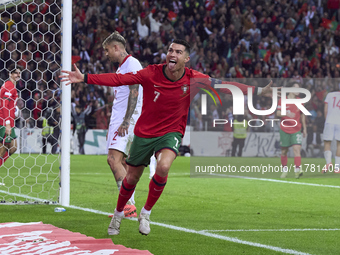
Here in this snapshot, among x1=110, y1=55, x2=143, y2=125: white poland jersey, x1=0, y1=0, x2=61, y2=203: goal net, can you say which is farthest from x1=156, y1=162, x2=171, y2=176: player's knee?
x1=0, y1=0, x2=61, y2=203: goal net

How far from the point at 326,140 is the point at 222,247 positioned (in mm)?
9481

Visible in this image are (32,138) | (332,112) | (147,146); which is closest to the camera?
(147,146)

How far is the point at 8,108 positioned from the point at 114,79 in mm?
5507

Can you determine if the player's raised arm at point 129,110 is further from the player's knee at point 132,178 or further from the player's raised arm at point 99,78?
the player's raised arm at point 99,78

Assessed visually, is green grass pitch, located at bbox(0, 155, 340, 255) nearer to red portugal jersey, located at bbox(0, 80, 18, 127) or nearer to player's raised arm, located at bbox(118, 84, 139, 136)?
player's raised arm, located at bbox(118, 84, 139, 136)

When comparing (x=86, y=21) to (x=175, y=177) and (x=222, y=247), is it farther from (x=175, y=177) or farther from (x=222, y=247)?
(x=222, y=247)

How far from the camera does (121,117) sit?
6168mm

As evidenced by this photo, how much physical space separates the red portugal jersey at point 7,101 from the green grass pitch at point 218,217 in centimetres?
169

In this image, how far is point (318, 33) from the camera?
988 inches

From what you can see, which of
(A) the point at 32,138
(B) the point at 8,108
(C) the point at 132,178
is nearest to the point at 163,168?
(C) the point at 132,178

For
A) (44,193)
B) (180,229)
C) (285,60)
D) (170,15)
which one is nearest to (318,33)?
(285,60)

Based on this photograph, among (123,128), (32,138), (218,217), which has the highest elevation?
(123,128)

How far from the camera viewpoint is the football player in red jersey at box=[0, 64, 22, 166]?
9484 mm

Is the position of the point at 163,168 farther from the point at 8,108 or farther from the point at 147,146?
the point at 8,108
